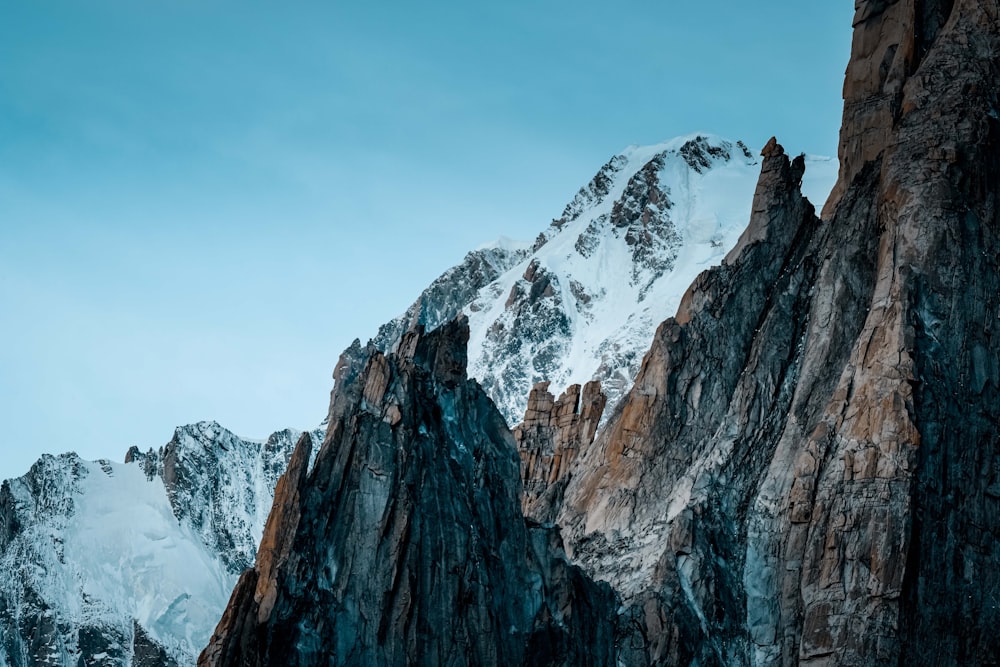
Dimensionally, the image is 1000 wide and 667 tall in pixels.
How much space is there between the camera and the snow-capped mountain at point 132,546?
461ft

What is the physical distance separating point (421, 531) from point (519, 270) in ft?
369

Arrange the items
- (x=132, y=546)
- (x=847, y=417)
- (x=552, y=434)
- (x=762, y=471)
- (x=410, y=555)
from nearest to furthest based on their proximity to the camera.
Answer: (x=410, y=555), (x=847, y=417), (x=762, y=471), (x=552, y=434), (x=132, y=546)

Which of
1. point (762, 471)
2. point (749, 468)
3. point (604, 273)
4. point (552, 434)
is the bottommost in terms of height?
point (762, 471)

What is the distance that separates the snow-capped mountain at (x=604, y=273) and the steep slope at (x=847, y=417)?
5219 cm

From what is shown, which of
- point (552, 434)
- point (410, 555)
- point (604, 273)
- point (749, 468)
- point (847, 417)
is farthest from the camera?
point (604, 273)

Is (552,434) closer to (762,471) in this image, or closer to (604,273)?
(762,471)

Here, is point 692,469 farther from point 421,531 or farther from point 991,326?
point 421,531

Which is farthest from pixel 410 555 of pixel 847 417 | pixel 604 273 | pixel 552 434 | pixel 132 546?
A: pixel 604 273

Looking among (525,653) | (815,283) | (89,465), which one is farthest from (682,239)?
(525,653)

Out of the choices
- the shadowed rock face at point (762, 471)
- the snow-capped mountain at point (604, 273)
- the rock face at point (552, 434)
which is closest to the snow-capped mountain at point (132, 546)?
the snow-capped mountain at point (604, 273)

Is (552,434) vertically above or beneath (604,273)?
beneath

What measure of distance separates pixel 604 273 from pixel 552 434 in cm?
6356

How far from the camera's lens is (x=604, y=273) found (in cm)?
16388

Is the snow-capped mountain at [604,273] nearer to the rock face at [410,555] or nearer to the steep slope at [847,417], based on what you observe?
the steep slope at [847,417]
